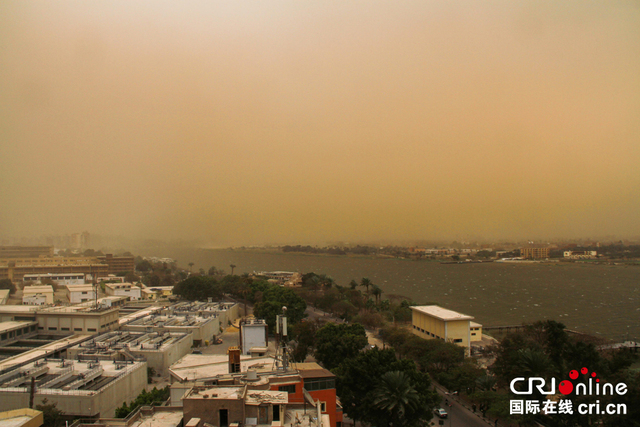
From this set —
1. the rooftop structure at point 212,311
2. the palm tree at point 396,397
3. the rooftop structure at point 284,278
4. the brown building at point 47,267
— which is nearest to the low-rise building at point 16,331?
the rooftop structure at point 212,311

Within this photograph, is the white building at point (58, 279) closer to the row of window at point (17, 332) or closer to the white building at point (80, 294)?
the white building at point (80, 294)

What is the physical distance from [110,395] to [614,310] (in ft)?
107

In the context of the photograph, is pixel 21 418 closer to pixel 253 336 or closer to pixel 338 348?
pixel 338 348

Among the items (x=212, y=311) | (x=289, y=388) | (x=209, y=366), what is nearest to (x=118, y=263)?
(x=212, y=311)

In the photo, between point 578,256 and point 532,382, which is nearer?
point 532,382

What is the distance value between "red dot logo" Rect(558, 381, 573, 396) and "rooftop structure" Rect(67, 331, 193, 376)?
9710mm

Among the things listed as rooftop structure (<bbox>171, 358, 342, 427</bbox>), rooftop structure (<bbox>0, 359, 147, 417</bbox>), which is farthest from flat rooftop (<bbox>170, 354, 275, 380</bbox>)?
rooftop structure (<bbox>171, 358, 342, 427</bbox>)

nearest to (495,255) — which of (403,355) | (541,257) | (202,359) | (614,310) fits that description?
(541,257)

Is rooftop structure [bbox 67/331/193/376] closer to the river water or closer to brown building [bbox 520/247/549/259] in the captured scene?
the river water

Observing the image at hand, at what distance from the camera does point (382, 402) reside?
7.22 metres

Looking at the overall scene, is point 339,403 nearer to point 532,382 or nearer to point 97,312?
point 532,382

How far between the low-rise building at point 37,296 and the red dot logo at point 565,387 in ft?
85.4

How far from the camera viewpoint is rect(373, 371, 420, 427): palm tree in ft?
23.4

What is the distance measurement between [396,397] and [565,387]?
4060 mm
